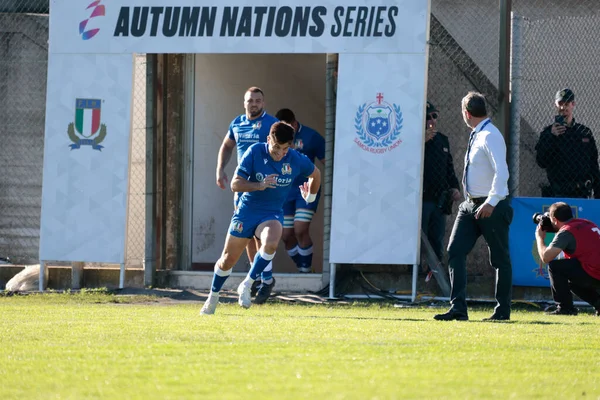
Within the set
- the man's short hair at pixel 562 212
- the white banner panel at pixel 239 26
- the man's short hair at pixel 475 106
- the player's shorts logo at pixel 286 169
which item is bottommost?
the man's short hair at pixel 562 212

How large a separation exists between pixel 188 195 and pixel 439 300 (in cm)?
392

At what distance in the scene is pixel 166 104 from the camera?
47.8 ft

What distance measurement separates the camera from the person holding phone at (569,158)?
12.5m

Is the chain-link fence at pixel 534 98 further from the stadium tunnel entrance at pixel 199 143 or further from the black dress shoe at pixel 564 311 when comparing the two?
the black dress shoe at pixel 564 311

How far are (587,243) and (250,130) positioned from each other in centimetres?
392

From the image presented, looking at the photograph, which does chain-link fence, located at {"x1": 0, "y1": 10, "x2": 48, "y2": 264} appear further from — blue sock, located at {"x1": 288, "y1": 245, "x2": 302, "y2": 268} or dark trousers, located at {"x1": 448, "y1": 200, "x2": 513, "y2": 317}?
dark trousers, located at {"x1": 448, "y1": 200, "x2": 513, "y2": 317}

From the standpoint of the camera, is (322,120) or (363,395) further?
(322,120)

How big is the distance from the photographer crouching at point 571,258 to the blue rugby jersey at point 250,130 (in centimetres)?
325

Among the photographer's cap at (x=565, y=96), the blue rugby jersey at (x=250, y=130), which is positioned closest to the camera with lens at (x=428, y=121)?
the photographer's cap at (x=565, y=96)

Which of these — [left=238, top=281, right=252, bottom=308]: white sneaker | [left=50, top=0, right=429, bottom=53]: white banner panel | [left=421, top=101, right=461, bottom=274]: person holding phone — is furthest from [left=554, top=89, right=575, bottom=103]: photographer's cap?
[left=238, top=281, right=252, bottom=308]: white sneaker

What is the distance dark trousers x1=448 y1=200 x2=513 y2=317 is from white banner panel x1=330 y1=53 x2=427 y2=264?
3002 millimetres

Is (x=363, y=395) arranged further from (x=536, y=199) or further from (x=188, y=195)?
(x=188, y=195)

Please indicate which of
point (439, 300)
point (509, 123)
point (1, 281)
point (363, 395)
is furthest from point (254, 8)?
point (363, 395)

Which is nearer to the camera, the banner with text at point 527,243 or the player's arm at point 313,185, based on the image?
the player's arm at point 313,185
